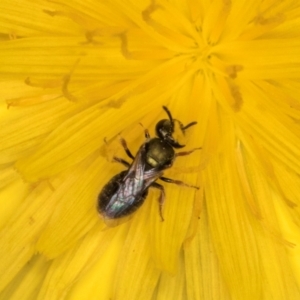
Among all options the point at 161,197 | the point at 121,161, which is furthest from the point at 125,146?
the point at 161,197

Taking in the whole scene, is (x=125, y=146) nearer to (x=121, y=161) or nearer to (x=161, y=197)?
(x=121, y=161)

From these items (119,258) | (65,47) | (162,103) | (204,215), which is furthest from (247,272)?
(65,47)

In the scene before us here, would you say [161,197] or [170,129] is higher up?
[170,129]

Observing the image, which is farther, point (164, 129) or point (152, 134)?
point (152, 134)

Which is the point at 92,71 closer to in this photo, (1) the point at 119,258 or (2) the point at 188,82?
(2) the point at 188,82

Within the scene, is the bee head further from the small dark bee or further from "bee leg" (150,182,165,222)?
"bee leg" (150,182,165,222)
